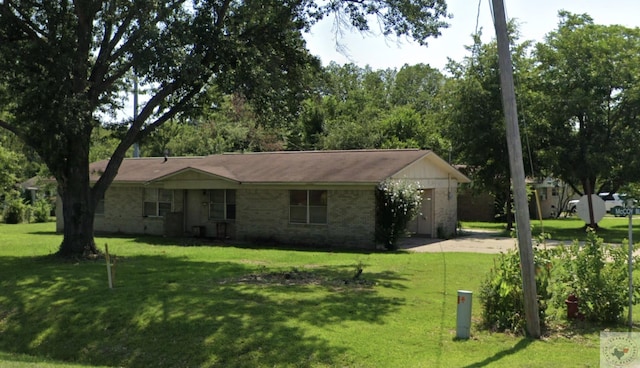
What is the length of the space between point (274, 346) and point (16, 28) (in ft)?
45.5

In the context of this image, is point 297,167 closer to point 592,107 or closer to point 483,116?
point 483,116

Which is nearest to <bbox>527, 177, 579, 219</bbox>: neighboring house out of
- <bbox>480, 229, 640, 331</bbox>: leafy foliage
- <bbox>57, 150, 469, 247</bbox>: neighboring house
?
<bbox>57, 150, 469, 247</bbox>: neighboring house

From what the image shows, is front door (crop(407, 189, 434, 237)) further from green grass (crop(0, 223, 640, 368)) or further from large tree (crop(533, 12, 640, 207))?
green grass (crop(0, 223, 640, 368))

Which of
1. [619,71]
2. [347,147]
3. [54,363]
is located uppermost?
[619,71]

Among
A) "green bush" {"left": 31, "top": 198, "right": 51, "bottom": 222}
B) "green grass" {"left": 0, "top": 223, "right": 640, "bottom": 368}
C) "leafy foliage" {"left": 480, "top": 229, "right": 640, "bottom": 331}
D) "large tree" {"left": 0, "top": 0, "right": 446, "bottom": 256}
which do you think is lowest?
"green grass" {"left": 0, "top": 223, "right": 640, "bottom": 368}

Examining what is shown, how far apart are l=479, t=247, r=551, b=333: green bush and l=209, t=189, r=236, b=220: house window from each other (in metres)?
18.1

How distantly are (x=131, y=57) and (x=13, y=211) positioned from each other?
90.1ft

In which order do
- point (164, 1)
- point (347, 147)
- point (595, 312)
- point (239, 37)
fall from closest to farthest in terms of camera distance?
point (595, 312) → point (164, 1) → point (239, 37) → point (347, 147)

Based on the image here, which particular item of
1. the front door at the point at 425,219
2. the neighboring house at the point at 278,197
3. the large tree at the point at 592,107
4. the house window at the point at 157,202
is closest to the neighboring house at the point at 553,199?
the large tree at the point at 592,107

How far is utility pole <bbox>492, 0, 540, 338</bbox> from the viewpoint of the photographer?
345 inches

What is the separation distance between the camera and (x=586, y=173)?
100 feet

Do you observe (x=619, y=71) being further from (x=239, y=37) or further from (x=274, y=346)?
(x=274, y=346)

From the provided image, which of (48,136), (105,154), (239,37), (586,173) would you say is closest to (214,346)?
(48,136)

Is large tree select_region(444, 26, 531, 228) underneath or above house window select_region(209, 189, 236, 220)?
above
